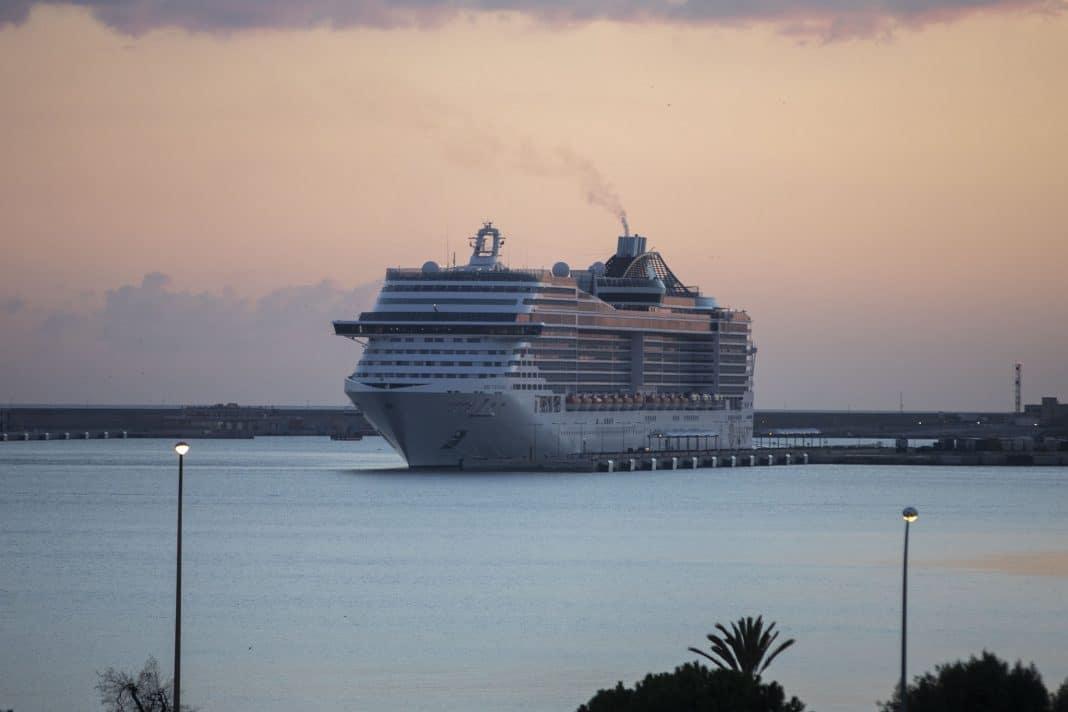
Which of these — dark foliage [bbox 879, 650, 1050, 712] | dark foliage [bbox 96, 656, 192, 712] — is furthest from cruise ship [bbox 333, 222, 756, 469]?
dark foliage [bbox 879, 650, 1050, 712]

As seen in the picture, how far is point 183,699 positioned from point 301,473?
7518cm

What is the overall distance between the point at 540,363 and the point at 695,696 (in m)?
71.1

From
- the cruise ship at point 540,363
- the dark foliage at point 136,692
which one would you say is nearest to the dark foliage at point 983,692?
the dark foliage at point 136,692

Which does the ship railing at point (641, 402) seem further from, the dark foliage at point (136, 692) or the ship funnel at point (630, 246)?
the dark foliage at point (136, 692)

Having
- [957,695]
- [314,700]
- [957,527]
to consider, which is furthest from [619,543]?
[957,695]

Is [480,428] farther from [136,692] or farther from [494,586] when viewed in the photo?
[136,692]

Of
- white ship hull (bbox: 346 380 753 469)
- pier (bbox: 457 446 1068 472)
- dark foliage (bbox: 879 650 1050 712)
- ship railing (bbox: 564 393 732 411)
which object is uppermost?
ship railing (bbox: 564 393 732 411)

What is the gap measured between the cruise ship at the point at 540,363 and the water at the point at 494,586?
2781mm

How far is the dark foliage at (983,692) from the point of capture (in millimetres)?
30125

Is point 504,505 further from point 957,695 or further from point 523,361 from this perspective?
point 957,695

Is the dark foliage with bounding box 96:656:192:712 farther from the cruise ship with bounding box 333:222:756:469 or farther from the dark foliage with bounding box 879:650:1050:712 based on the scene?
the cruise ship with bounding box 333:222:756:469

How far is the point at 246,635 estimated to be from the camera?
4647 centimetres

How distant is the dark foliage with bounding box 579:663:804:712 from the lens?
28453 millimetres

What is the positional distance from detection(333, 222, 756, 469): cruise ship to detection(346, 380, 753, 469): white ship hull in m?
0.08
